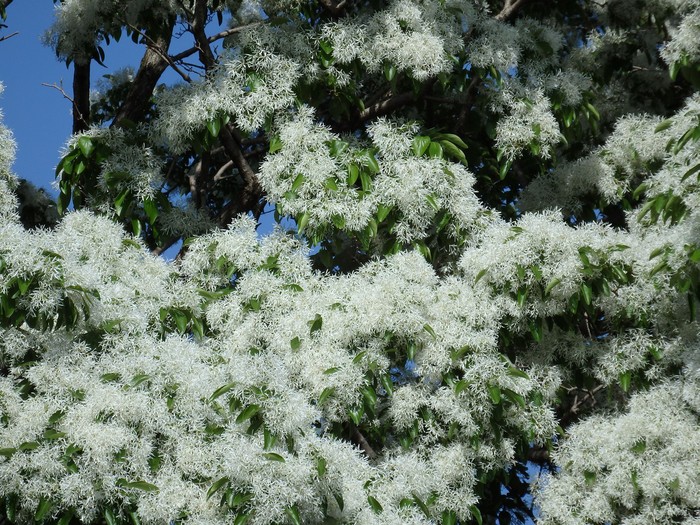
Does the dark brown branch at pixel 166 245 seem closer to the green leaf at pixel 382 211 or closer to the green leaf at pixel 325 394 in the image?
the green leaf at pixel 382 211

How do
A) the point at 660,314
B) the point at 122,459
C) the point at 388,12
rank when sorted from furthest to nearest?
the point at 388,12, the point at 660,314, the point at 122,459

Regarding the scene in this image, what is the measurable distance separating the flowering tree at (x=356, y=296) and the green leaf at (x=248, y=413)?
0.01 metres

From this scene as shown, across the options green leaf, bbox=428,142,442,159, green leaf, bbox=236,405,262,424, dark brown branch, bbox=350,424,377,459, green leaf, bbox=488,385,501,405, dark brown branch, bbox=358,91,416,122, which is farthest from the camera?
dark brown branch, bbox=358,91,416,122

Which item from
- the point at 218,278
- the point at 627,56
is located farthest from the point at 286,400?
the point at 627,56

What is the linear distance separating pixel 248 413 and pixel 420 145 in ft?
6.14

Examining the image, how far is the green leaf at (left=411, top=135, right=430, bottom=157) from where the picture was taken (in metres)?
5.54

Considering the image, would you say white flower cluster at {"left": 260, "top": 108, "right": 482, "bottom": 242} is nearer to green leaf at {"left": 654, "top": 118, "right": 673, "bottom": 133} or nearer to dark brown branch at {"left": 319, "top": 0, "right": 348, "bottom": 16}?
dark brown branch at {"left": 319, "top": 0, "right": 348, "bottom": 16}

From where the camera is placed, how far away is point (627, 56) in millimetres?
7176

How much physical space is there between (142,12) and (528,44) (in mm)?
2327

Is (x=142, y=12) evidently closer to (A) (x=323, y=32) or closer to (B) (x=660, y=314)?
(A) (x=323, y=32)

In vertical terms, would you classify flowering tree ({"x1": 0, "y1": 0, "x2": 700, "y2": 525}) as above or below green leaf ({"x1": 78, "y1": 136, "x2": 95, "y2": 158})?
below

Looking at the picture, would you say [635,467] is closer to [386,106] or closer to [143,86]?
[386,106]

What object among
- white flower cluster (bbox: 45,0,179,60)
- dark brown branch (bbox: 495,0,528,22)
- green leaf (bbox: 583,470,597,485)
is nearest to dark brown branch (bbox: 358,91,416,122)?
dark brown branch (bbox: 495,0,528,22)

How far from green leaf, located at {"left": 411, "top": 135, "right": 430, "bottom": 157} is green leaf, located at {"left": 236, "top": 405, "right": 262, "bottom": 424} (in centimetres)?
177
